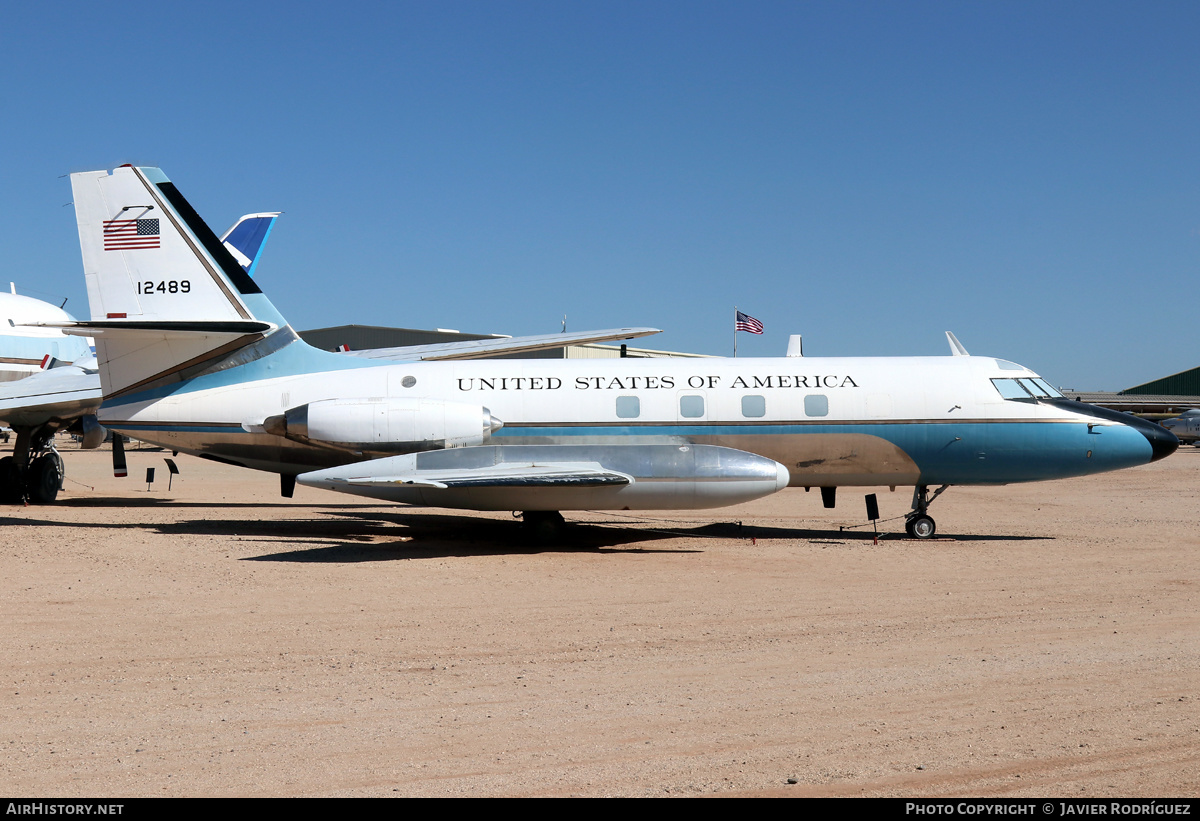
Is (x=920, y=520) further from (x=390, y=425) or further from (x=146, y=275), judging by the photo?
(x=146, y=275)

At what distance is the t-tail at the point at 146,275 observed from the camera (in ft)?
54.9

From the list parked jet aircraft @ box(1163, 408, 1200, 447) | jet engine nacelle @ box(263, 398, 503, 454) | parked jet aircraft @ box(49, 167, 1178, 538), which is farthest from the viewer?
parked jet aircraft @ box(1163, 408, 1200, 447)

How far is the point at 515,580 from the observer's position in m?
12.7

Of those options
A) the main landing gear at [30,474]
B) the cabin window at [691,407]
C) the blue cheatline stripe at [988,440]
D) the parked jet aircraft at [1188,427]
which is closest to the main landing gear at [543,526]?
the blue cheatline stripe at [988,440]

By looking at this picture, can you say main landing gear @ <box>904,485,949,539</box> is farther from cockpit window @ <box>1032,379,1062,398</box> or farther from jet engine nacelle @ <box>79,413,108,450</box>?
jet engine nacelle @ <box>79,413,108,450</box>

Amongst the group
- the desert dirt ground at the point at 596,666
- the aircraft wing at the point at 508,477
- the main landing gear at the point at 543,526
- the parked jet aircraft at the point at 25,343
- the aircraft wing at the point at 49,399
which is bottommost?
the desert dirt ground at the point at 596,666

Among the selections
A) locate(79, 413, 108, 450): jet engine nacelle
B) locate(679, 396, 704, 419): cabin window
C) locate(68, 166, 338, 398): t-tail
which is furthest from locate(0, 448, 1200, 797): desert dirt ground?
locate(79, 413, 108, 450): jet engine nacelle

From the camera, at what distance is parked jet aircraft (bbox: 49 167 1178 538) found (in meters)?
16.3

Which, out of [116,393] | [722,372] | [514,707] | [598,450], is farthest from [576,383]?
[514,707]

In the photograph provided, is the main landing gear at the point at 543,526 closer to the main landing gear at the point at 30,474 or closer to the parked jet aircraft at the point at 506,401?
the parked jet aircraft at the point at 506,401

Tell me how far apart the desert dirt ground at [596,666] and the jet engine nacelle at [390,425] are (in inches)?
68.1

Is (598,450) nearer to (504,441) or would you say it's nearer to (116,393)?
(504,441)

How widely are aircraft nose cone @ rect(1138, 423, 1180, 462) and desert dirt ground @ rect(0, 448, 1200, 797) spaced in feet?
5.24
